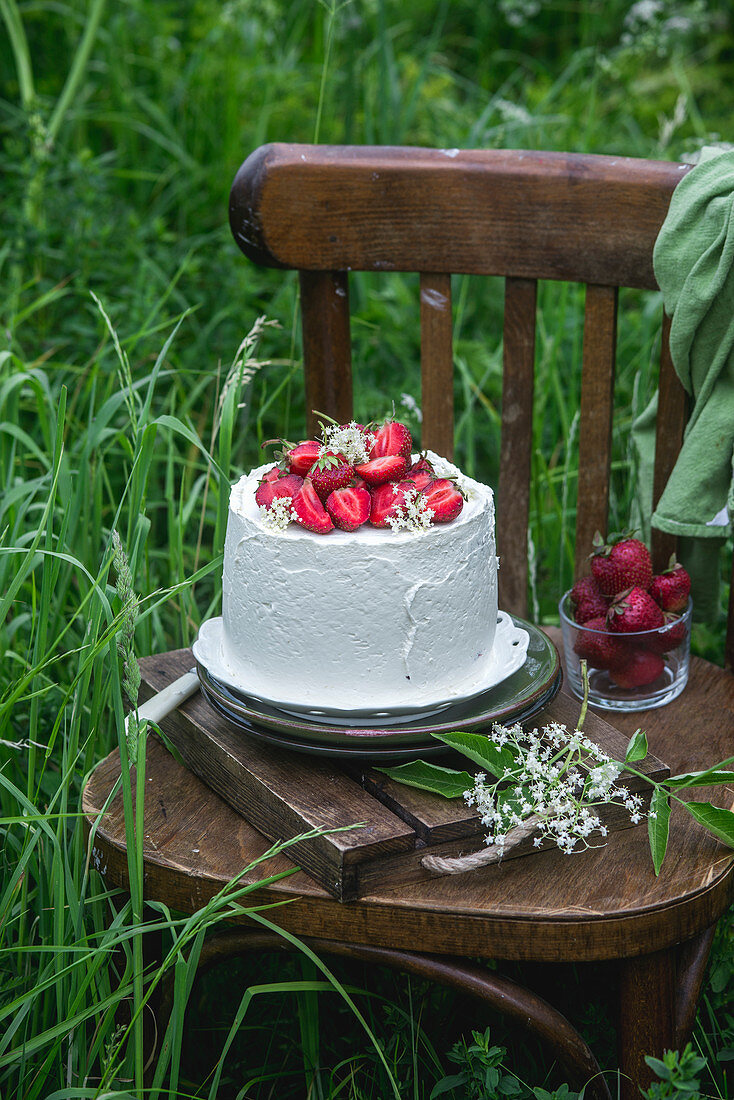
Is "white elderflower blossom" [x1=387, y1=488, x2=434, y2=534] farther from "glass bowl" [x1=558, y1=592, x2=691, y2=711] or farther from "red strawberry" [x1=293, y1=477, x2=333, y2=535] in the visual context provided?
"glass bowl" [x1=558, y1=592, x2=691, y2=711]

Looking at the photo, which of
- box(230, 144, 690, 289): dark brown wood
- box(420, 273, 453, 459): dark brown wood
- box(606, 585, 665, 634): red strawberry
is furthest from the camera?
box(420, 273, 453, 459): dark brown wood

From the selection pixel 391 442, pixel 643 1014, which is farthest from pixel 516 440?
pixel 643 1014

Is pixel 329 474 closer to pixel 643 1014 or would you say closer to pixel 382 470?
pixel 382 470

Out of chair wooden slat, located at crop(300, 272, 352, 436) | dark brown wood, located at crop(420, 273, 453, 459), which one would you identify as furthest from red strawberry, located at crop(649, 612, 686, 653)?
chair wooden slat, located at crop(300, 272, 352, 436)

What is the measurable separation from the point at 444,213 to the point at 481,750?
0.89 m

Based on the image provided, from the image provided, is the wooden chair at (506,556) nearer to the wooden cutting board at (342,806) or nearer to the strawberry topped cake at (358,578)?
the wooden cutting board at (342,806)

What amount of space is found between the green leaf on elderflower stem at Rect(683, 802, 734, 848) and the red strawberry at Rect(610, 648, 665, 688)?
31 centimetres

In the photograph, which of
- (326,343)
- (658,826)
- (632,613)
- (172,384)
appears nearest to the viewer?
(658,826)

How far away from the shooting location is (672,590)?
139 centimetres

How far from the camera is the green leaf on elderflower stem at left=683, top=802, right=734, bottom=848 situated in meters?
1.08

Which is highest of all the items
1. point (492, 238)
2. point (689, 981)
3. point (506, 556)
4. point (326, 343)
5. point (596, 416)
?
point (492, 238)

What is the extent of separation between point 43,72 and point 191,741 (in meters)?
2.71

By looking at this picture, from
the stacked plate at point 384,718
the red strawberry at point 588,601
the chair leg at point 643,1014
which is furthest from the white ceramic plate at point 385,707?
the chair leg at point 643,1014

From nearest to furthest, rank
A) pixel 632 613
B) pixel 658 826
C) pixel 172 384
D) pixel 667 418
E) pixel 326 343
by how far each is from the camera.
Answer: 1. pixel 658 826
2. pixel 632 613
3. pixel 667 418
4. pixel 326 343
5. pixel 172 384
